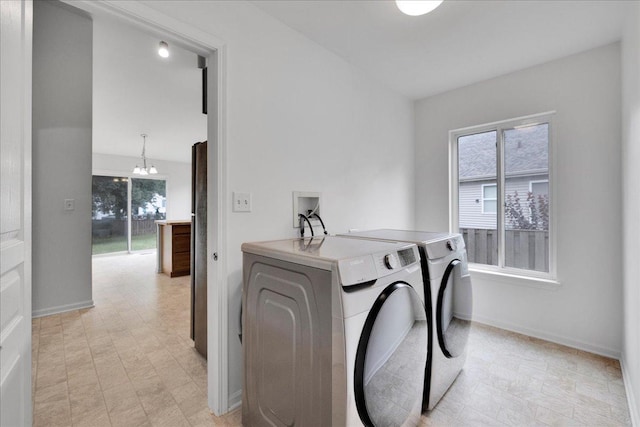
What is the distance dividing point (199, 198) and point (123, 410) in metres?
1.37

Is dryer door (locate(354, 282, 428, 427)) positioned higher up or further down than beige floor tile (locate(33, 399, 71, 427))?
higher up

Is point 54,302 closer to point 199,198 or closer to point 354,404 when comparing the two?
point 199,198

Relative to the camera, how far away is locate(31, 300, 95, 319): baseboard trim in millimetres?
2705

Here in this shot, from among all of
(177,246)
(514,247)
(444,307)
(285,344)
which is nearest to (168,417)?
(285,344)

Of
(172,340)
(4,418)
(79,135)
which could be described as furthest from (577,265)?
(79,135)

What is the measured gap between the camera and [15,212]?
0.69 meters

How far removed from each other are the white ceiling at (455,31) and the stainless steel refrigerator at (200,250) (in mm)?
1169

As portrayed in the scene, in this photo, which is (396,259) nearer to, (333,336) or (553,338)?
(333,336)

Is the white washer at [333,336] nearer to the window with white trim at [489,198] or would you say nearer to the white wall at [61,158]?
the window with white trim at [489,198]

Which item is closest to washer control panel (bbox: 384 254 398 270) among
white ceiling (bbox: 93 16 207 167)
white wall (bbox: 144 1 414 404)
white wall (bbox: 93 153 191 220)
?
white wall (bbox: 144 1 414 404)

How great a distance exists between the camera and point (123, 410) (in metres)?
1.51

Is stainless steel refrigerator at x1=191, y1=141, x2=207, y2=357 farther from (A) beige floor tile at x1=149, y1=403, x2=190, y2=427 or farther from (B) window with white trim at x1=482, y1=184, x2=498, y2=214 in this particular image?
(B) window with white trim at x1=482, y1=184, x2=498, y2=214

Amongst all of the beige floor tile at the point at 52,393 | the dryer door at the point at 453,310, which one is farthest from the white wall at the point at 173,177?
the dryer door at the point at 453,310

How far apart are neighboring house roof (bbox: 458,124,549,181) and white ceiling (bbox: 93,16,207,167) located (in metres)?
2.97
